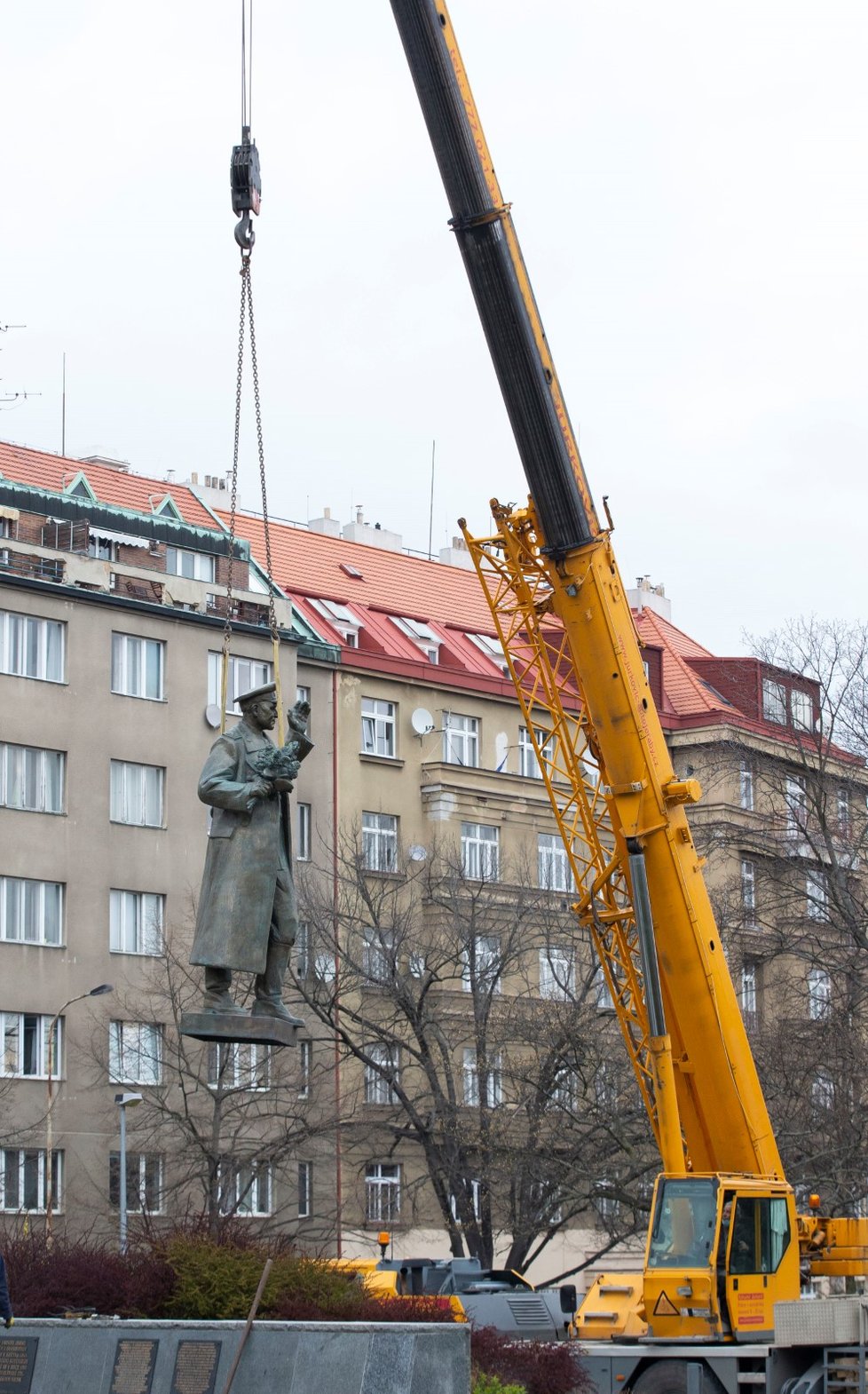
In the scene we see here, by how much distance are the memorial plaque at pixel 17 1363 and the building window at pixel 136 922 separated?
31627mm

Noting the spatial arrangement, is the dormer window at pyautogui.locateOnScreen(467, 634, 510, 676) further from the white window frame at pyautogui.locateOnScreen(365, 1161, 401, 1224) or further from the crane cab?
the crane cab

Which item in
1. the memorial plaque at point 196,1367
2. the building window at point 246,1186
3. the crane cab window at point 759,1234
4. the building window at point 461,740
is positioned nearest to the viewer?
the memorial plaque at point 196,1367

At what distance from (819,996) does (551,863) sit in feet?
46.5

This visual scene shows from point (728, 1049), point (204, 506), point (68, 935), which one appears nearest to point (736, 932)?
point (68, 935)

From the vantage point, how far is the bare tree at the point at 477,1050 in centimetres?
4172

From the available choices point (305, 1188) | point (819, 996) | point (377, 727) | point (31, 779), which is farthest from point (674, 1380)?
point (377, 727)

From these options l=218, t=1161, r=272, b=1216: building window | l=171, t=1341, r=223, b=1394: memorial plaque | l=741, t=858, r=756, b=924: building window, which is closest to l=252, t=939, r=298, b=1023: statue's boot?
l=171, t=1341, r=223, b=1394: memorial plaque

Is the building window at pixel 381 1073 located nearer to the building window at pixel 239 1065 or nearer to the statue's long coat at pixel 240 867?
the building window at pixel 239 1065

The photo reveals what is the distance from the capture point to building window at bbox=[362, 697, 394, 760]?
184 feet

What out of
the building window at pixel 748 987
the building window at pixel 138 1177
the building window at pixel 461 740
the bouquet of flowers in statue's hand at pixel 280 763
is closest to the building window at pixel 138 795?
the building window at pixel 138 1177

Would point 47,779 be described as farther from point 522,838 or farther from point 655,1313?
point 655,1313

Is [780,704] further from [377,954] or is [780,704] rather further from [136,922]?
[136,922]

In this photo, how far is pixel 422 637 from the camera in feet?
200

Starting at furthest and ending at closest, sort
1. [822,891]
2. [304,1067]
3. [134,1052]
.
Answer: [134,1052] → [304,1067] → [822,891]
